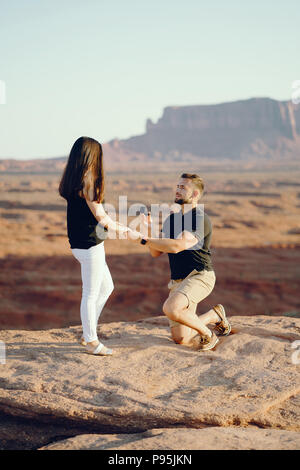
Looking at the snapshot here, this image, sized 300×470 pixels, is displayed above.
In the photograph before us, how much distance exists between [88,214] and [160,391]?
1389 millimetres

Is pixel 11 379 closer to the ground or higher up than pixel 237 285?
higher up

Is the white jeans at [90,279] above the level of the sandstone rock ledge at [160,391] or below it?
above

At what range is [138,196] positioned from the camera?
38031mm

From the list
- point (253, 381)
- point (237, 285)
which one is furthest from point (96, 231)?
point (237, 285)

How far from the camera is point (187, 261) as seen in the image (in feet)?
13.7

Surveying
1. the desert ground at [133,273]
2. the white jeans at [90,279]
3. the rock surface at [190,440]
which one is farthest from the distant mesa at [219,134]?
the rock surface at [190,440]

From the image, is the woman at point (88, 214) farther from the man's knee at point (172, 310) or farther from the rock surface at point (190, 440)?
the rock surface at point (190, 440)

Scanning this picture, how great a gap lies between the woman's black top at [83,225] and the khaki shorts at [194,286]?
904 millimetres

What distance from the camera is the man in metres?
3.95

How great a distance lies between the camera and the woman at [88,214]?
11.7 ft

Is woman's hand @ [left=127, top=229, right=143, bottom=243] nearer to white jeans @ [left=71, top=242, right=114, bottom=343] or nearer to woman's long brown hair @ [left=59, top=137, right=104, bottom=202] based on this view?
white jeans @ [left=71, top=242, right=114, bottom=343]

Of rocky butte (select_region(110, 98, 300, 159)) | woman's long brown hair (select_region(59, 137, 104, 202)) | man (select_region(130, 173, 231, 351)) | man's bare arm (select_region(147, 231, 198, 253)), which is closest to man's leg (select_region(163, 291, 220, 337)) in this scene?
man (select_region(130, 173, 231, 351))
